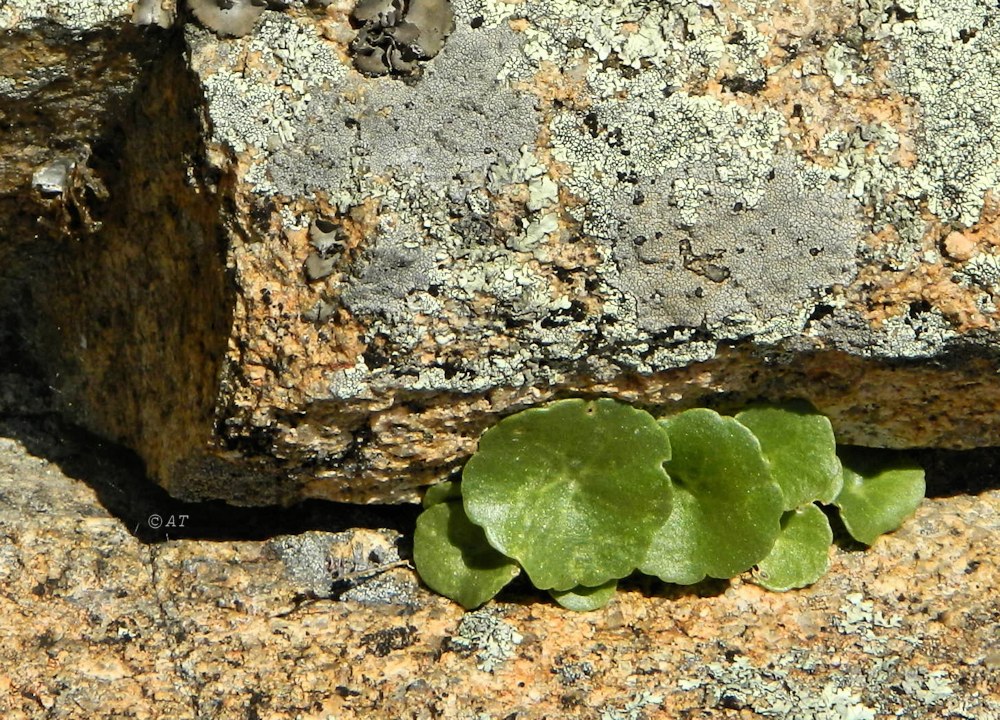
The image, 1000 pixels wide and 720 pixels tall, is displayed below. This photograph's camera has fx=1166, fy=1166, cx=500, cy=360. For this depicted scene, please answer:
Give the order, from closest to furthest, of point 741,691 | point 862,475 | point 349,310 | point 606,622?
1. point 349,310
2. point 741,691
3. point 606,622
4. point 862,475

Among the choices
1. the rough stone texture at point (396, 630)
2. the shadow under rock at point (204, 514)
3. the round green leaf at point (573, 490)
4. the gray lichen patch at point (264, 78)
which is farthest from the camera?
the shadow under rock at point (204, 514)

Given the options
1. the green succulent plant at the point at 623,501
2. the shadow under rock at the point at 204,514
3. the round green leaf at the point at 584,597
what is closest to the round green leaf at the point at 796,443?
the green succulent plant at the point at 623,501

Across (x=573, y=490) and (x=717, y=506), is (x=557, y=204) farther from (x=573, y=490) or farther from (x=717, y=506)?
(x=717, y=506)

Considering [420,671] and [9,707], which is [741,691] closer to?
[420,671]

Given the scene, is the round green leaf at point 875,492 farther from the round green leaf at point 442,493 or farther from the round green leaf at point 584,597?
the round green leaf at point 442,493

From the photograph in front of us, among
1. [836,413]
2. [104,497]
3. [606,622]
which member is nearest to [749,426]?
[836,413]

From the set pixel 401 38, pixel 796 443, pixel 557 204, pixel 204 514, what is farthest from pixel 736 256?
pixel 204 514

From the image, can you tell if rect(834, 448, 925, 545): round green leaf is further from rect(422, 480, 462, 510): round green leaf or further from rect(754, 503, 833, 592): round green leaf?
rect(422, 480, 462, 510): round green leaf

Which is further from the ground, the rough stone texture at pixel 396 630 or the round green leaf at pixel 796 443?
the round green leaf at pixel 796 443
